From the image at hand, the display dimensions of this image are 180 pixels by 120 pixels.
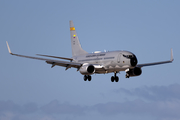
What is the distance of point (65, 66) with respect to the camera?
7988cm

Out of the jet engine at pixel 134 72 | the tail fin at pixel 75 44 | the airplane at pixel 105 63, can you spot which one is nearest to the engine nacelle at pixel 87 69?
the airplane at pixel 105 63

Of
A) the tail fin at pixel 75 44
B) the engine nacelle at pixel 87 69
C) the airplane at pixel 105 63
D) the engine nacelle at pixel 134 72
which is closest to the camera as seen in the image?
the airplane at pixel 105 63

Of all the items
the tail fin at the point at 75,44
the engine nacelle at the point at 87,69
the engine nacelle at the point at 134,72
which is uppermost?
the tail fin at the point at 75,44

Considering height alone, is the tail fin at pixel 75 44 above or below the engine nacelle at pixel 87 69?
above

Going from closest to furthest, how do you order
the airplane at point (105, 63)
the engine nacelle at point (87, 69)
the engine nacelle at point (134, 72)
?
the airplane at point (105, 63), the engine nacelle at point (87, 69), the engine nacelle at point (134, 72)

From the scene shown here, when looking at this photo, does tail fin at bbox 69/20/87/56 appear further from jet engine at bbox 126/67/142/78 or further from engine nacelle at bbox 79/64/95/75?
jet engine at bbox 126/67/142/78

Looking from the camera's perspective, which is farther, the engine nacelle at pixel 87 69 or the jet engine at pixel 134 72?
the jet engine at pixel 134 72

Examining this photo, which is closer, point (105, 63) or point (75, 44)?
point (105, 63)

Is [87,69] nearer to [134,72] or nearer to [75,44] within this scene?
[134,72]

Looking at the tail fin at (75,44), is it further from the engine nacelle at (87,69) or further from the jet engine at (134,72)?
the jet engine at (134,72)

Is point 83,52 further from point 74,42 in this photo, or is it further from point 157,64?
point 157,64

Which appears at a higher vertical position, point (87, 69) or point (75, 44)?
point (75, 44)

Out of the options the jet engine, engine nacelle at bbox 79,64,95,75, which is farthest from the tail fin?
the jet engine

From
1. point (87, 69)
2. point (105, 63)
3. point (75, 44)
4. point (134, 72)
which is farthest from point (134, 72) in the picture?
point (75, 44)
